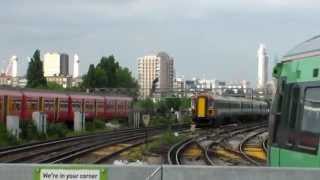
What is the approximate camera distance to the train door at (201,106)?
195 ft

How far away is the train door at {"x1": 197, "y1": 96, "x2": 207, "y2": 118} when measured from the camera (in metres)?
59.3

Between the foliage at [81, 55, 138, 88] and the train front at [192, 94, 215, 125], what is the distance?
222 ft

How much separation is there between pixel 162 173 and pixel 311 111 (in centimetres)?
330

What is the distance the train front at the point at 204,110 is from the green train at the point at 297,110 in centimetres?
4807

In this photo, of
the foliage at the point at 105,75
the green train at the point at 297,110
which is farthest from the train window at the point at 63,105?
the foliage at the point at 105,75

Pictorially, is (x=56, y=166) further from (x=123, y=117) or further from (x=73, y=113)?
(x=123, y=117)

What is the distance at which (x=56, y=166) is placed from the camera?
719 centimetres

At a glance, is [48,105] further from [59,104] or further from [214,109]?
[214,109]

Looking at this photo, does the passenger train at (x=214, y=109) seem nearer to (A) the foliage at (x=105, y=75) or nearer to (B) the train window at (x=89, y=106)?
(B) the train window at (x=89, y=106)

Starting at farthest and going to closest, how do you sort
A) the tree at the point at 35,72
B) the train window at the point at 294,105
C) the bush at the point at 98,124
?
the tree at the point at 35,72, the bush at the point at 98,124, the train window at the point at 294,105

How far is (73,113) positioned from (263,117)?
43.0 m

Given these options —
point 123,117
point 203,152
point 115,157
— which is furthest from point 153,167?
point 123,117

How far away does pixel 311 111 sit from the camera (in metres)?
9.78

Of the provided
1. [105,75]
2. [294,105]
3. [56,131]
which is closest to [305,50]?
[294,105]
